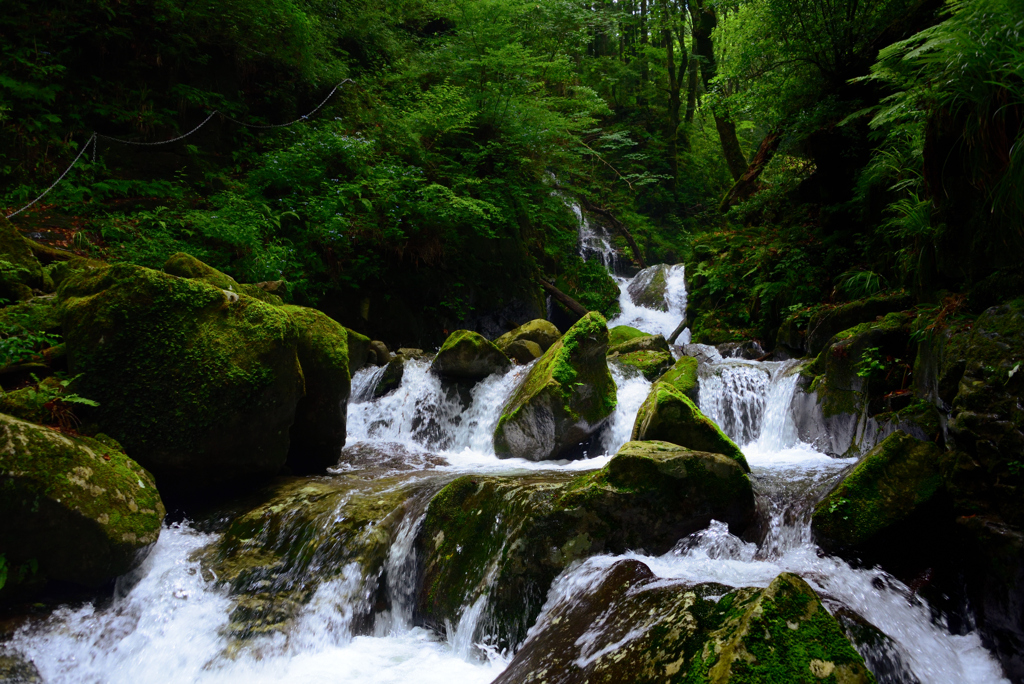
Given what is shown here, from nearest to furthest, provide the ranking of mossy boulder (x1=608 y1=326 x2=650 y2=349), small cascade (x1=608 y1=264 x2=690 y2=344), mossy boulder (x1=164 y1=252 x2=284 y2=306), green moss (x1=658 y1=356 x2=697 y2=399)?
mossy boulder (x1=164 y1=252 x2=284 y2=306)
green moss (x1=658 y1=356 x2=697 y2=399)
mossy boulder (x1=608 y1=326 x2=650 y2=349)
small cascade (x1=608 y1=264 x2=690 y2=344)

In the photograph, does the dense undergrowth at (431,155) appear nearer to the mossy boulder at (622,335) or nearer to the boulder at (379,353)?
the boulder at (379,353)

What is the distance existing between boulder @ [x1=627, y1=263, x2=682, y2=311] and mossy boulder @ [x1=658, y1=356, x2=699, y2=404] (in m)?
7.81

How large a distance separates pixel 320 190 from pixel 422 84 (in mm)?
5245

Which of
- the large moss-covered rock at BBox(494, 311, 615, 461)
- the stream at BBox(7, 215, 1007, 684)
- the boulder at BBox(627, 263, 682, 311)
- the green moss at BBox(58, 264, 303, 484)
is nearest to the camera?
the stream at BBox(7, 215, 1007, 684)

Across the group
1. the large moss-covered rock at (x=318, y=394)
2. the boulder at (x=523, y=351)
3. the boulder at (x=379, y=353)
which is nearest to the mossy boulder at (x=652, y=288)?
the boulder at (x=523, y=351)

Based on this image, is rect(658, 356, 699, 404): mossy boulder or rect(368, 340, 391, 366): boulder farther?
rect(368, 340, 391, 366): boulder

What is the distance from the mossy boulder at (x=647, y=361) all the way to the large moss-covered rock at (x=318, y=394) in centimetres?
469

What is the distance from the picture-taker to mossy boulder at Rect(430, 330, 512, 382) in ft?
29.1

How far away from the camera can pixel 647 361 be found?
923 cm

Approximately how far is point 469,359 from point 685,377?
3411mm

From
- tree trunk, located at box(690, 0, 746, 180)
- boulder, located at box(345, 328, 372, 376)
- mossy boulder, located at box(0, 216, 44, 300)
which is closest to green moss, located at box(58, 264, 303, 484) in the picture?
mossy boulder, located at box(0, 216, 44, 300)

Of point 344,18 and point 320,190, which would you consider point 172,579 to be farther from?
point 344,18

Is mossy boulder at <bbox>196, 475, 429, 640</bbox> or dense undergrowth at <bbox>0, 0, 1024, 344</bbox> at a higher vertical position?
dense undergrowth at <bbox>0, 0, 1024, 344</bbox>

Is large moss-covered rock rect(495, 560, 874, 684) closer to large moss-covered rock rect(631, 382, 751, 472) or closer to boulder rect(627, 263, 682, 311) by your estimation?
large moss-covered rock rect(631, 382, 751, 472)
